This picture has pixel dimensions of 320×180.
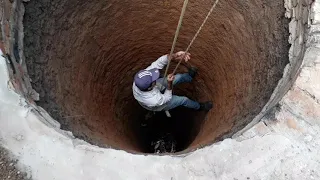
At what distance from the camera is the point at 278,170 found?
2596 millimetres

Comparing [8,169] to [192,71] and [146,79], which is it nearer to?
[146,79]

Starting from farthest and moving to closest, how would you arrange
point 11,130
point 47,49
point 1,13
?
point 47,49, point 1,13, point 11,130

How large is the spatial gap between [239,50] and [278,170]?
72.0 inches

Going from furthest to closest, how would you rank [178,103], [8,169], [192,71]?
[192,71]
[178,103]
[8,169]

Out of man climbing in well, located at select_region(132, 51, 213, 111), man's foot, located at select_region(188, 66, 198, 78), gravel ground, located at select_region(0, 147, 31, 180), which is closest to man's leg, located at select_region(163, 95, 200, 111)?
man climbing in well, located at select_region(132, 51, 213, 111)

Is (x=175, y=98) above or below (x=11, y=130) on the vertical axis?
below

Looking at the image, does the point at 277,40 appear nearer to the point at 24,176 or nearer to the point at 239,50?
the point at 239,50

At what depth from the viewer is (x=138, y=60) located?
17.2ft

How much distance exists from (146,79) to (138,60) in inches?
54.8

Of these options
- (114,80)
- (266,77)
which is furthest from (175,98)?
(266,77)

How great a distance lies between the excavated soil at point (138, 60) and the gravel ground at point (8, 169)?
53 centimetres

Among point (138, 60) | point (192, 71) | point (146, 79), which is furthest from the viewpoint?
point (138, 60)

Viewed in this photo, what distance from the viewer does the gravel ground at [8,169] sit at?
2.70 m

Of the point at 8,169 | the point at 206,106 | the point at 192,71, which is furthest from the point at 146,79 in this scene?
the point at 8,169
